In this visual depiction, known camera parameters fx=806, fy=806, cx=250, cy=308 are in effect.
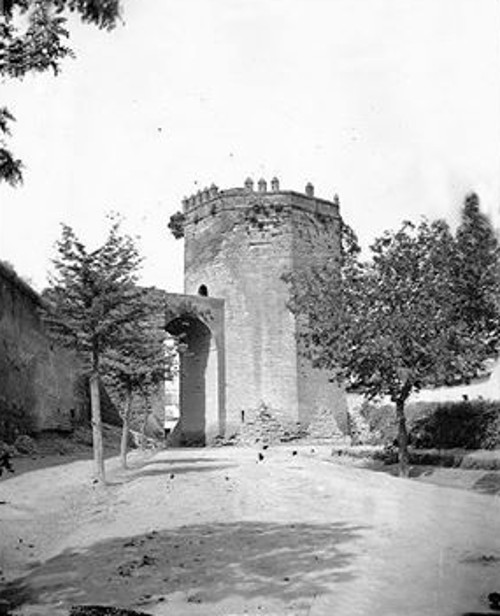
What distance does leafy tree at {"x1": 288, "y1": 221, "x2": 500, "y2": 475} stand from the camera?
17625 millimetres

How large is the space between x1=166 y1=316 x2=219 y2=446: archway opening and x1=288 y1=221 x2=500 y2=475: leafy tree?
61.0ft

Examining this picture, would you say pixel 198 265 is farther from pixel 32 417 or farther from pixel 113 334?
pixel 113 334

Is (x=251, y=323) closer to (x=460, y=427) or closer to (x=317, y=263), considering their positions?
(x=317, y=263)

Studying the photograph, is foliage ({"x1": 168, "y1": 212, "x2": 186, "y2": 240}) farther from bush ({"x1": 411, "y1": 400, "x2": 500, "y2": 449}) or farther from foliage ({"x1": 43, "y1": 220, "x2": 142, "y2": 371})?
foliage ({"x1": 43, "y1": 220, "x2": 142, "y2": 371})

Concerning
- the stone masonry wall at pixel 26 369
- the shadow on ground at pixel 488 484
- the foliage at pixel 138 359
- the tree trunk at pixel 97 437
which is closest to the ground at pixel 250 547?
the tree trunk at pixel 97 437

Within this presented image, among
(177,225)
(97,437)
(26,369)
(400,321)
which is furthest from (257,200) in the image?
(97,437)

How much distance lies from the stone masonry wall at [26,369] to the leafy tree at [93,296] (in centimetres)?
604

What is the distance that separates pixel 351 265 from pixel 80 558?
12.6 meters

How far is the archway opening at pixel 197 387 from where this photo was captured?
3756 centimetres

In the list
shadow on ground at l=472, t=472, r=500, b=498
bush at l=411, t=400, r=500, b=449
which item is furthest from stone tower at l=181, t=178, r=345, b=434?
shadow on ground at l=472, t=472, r=500, b=498

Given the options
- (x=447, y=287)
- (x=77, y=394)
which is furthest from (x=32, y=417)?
(x=447, y=287)

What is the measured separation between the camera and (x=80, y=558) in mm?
7879

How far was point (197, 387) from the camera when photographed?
38656 mm

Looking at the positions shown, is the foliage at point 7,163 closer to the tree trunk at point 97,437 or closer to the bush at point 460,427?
the tree trunk at point 97,437
